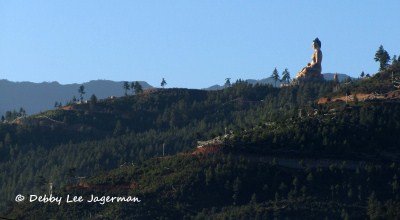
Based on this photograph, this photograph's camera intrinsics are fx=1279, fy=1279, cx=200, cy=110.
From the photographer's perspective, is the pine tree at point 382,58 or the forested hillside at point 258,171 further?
the pine tree at point 382,58

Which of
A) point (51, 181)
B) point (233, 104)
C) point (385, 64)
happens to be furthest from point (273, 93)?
point (51, 181)

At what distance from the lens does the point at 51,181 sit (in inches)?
5157

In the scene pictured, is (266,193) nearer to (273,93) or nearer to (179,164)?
(179,164)

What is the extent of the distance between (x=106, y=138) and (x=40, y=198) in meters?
48.3

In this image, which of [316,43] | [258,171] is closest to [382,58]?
[316,43]

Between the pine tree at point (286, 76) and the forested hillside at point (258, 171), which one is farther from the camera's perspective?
the pine tree at point (286, 76)

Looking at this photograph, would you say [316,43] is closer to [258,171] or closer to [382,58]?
[382,58]

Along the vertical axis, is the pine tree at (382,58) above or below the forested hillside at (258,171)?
above

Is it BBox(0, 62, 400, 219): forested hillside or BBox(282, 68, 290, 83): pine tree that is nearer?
BBox(0, 62, 400, 219): forested hillside

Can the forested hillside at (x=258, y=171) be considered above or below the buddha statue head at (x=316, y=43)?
below

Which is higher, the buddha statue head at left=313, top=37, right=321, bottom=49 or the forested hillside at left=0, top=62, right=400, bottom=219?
the buddha statue head at left=313, top=37, right=321, bottom=49

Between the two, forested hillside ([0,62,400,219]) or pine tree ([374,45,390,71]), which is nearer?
forested hillside ([0,62,400,219])

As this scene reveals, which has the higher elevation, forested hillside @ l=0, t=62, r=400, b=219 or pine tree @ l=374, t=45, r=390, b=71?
pine tree @ l=374, t=45, r=390, b=71

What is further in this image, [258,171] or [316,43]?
[316,43]
